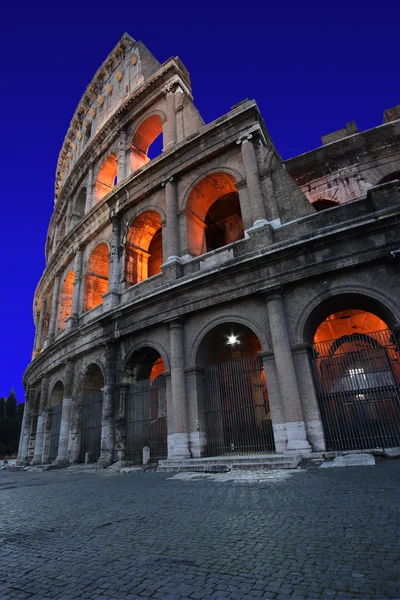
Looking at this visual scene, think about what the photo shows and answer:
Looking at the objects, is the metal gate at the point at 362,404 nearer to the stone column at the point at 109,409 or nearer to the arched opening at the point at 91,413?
the stone column at the point at 109,409

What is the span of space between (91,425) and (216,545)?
10626 mm

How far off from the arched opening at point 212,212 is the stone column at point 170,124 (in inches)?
102

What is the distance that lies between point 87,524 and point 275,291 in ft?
20.1

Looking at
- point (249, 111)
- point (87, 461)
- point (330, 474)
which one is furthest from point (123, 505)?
point (249, 111)

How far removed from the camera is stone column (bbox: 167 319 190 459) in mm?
8719

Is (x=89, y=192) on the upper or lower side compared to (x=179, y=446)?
upper

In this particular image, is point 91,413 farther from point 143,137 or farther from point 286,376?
point 143,137

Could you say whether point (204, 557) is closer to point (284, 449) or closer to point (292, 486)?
point (292, 486)

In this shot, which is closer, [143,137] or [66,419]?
[66,419]

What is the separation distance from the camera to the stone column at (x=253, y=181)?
930 centimetres

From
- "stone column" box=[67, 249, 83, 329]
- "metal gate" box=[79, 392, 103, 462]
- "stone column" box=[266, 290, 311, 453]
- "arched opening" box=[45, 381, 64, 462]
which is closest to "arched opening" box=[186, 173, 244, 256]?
"stone column" box=[266, 290, 311, 453]

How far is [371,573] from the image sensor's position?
1884mm

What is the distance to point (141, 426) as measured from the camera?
10.6 m

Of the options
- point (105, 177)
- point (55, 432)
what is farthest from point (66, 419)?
point (105, 177)
